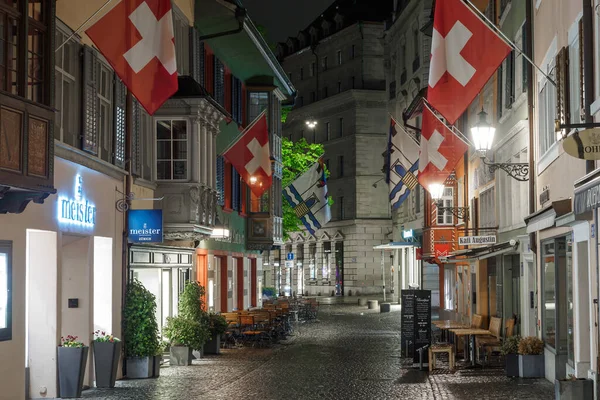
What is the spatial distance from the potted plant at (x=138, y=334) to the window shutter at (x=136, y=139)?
2.65 metres

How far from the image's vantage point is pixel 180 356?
957 inches

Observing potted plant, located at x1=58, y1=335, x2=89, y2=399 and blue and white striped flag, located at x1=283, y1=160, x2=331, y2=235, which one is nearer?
potted plant, located at x1=58, y1=335, x2=89, y2=399

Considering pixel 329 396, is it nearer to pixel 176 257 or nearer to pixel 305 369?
pixel 305 369

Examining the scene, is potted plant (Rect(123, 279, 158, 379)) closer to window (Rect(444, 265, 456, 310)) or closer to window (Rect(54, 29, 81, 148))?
window (Rect(54, 29, 81, 148))

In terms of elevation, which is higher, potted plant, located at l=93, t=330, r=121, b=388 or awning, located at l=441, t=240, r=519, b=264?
awning, located at l=441, t=240, r=519, b=264

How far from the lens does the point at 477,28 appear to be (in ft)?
55.8

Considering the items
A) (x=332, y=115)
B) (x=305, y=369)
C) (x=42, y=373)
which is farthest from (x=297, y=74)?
(x=42, y=373)

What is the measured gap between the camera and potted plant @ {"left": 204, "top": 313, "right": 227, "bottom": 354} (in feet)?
89.6

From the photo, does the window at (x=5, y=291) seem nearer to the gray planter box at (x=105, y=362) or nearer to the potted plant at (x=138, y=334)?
the gray planter box at (x=105, y=362)

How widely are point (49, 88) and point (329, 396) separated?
7.19m

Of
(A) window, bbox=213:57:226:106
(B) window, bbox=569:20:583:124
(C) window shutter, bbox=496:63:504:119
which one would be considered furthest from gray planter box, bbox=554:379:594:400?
(A) window, bbox=213:57:226:106

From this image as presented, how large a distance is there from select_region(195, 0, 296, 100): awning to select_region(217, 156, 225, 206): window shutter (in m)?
3.27

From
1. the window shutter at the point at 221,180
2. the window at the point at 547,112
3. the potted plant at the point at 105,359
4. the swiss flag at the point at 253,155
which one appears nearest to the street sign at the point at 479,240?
the window at the point at 547,112

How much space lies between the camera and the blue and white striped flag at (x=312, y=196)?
44.2 metres
